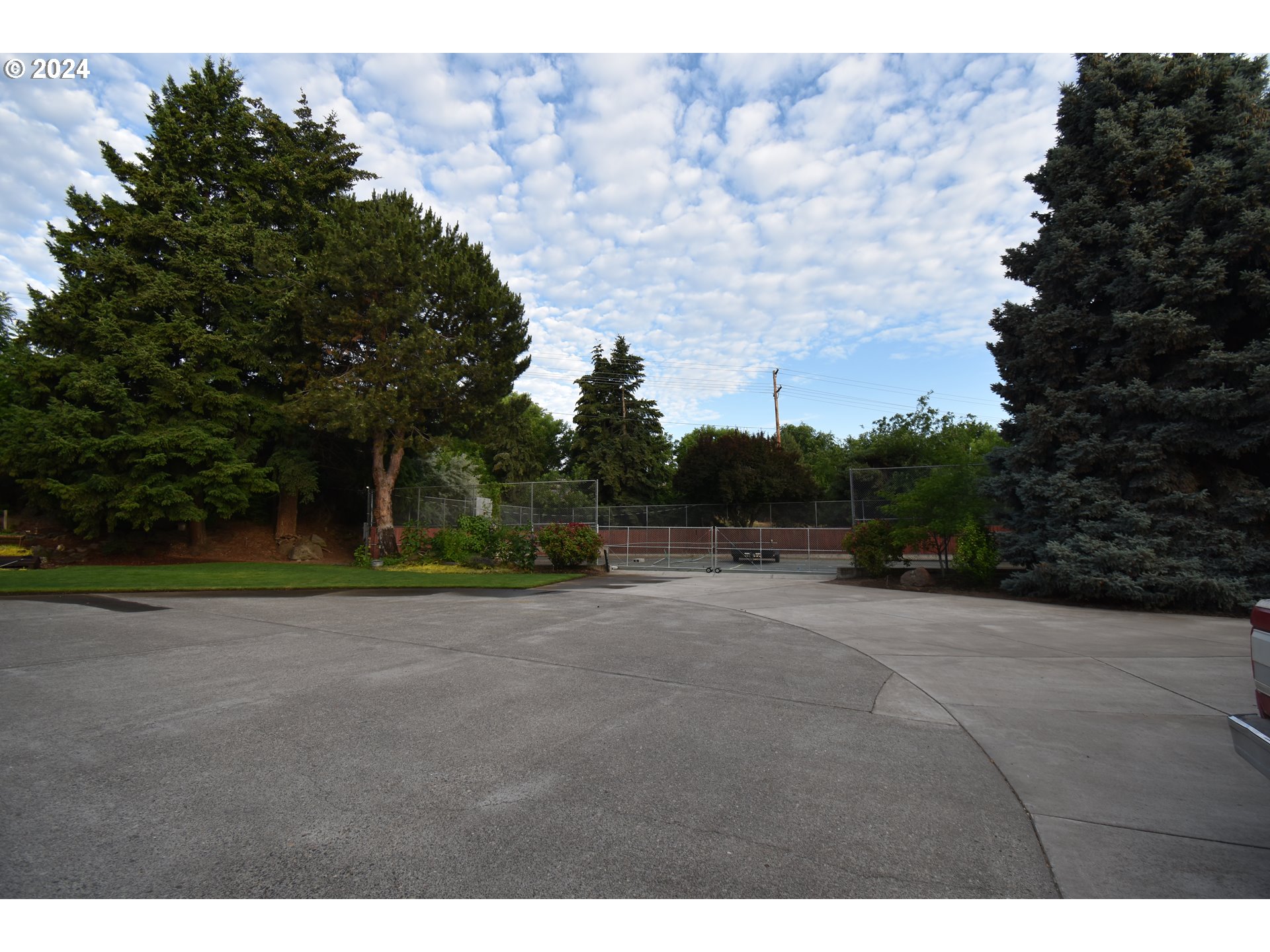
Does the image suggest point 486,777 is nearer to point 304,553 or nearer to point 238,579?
point 238,579

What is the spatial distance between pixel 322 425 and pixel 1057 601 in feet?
72.9

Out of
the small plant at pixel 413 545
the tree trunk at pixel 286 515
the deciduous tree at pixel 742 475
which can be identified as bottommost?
the small plant at pixel 413 545

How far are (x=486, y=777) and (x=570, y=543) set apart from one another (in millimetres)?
16089

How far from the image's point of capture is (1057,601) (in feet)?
40.9

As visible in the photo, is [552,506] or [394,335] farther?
[552,506]

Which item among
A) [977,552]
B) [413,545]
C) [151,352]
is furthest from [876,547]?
[151,352]

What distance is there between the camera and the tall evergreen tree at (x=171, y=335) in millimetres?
20172

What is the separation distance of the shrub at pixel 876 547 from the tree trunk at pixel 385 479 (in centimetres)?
1573

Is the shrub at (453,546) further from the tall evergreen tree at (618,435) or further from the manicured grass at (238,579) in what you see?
Answer: the tall evergreen tree at (618,435)

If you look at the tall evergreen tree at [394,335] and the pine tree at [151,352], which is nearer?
the pine tree at [151,352]

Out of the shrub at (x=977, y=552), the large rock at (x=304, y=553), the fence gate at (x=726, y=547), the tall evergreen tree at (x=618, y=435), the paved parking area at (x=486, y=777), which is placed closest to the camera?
the paved parking area at (x=486, y=777)

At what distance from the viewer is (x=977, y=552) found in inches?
570

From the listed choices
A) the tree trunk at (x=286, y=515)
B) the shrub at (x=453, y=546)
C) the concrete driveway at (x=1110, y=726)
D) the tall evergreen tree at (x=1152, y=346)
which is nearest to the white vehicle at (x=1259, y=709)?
the concrete driveway at (x=1110, y=726)

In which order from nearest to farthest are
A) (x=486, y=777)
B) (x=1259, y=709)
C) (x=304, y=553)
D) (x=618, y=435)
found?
(x=1259, y=709)
(x=486, y=777)
(x=304, y=553)
(x=618, y=435)
